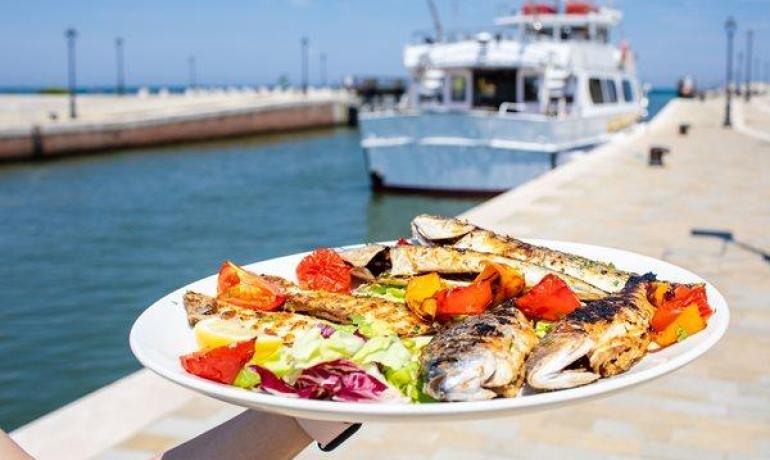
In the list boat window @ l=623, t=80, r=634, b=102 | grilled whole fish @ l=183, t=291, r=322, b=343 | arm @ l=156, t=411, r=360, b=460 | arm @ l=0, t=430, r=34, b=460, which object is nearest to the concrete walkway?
arm @ l=156, t=411, r=360, b=460

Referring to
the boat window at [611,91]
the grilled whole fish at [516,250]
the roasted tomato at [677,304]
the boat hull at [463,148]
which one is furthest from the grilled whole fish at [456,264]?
the boat window at [611,91]

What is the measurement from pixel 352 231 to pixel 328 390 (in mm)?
16766

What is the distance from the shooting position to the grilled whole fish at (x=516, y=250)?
1.96 m

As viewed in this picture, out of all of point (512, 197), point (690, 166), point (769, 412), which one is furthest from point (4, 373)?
point (690, 166)

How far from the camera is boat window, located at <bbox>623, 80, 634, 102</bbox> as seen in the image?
2945cm

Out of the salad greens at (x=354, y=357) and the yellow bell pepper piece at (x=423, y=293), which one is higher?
the yellow bell pepper piece at (x=423, y=293)

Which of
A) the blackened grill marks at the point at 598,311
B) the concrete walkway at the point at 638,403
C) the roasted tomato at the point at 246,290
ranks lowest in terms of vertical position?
the concrete walkway at the point at 638,403

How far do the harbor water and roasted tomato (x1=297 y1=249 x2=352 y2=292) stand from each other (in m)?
6.98

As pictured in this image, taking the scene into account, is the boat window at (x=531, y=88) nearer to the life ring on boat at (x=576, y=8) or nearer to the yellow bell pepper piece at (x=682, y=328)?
the life ring on boat at (x=576, y=8)

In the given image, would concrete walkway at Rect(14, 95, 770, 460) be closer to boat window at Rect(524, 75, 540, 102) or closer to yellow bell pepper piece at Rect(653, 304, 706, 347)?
yellow bell pepper piece at Rect(653, 304, 706, 347)

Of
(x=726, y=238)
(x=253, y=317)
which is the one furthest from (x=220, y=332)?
(x=726, y=238)

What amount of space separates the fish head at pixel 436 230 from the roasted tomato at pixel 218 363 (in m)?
0.65

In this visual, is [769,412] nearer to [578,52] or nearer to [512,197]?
[512,197]

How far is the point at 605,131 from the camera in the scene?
24609 mm
